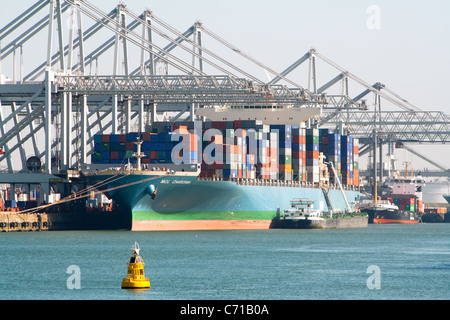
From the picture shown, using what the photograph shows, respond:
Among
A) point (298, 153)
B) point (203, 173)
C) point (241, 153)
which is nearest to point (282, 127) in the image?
point (298, 153)

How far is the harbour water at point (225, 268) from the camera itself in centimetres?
4188

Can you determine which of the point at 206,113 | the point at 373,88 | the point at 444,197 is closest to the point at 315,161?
the point at 206,113

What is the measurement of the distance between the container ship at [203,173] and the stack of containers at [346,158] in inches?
493

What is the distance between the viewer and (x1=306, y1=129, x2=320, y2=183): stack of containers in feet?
355

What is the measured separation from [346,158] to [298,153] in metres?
14.6

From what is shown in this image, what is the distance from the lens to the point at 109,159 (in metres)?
89.7

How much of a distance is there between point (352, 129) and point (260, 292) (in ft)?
362

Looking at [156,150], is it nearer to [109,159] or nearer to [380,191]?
[109,159]

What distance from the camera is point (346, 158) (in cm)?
11894

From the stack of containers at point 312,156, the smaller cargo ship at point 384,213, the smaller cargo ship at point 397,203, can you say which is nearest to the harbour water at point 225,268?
the stack of containers at point 312,156

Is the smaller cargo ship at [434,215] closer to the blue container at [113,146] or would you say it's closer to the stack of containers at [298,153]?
the stack of containers at [298,153]

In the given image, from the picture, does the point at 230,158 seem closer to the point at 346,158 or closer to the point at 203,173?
the point at 203,173

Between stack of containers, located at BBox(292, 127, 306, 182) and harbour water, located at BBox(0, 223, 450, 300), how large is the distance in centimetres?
2675
